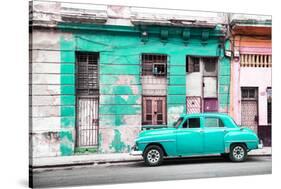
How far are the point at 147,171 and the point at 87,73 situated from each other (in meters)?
2.06

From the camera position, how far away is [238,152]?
9.13 m

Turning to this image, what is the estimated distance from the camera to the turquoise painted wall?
819 centimetres

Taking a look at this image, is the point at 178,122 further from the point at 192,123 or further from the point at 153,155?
the point at 153,155

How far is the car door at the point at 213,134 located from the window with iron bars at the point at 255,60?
1.29m

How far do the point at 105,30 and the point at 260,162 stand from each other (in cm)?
400

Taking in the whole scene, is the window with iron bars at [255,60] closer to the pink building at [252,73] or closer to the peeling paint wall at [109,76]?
the pink building at [252,73]

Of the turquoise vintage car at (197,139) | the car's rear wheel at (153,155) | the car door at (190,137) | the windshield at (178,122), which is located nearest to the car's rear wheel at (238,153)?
the turquoise vintage car at (197,139)

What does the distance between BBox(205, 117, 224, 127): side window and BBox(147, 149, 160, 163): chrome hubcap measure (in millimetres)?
1115

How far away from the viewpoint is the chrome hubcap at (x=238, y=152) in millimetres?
9105

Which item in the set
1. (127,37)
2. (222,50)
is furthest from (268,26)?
(127,37)

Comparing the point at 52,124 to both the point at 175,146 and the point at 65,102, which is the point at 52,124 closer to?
the point at 65,102

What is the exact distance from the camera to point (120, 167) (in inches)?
331

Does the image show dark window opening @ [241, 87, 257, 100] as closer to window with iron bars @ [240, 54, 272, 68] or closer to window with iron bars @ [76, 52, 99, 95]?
window with iron bars @ [240, 54, 272, 68]

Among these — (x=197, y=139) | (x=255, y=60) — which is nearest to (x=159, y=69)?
(x=197, y=139)
